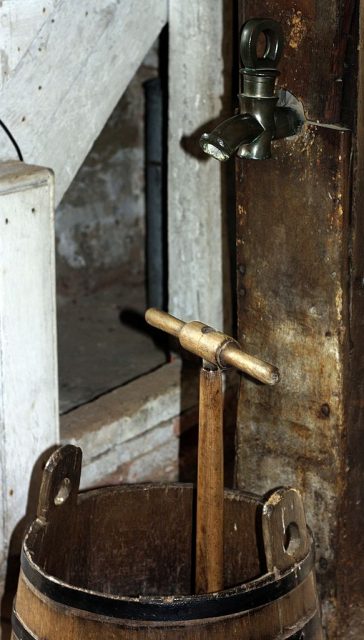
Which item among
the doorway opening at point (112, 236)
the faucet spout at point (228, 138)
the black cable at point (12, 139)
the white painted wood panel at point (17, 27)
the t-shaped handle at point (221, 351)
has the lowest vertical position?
the doorway opening at point (112, 236)

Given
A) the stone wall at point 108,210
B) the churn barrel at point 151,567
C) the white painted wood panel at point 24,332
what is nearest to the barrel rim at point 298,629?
the churn barrel at point 151,567

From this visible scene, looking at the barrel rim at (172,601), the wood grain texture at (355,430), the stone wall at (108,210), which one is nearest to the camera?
the barrel rim at (172,601)

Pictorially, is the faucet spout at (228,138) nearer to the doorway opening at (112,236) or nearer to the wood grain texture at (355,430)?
the wood grain texture at (355,430)

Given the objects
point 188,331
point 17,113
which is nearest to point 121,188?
point 17,113

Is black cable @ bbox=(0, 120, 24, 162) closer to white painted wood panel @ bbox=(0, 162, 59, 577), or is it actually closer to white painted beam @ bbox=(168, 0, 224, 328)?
white painted wood panel @ bbox=(0, 162, 59, 577)

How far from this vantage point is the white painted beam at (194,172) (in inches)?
130

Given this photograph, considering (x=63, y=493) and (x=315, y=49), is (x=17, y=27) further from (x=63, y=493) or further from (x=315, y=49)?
(x=63, y=493)

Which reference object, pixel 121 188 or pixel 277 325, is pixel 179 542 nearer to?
pixel 277 325

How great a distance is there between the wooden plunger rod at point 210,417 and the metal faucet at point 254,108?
1.10 feet

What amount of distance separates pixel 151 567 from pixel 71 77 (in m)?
1.27

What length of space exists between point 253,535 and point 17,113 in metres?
1.17

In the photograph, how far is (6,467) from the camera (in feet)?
9.27

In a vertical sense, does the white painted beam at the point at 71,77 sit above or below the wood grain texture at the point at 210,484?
above

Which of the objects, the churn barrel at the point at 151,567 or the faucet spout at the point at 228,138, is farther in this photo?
the faucet spout at the point at 228,138
